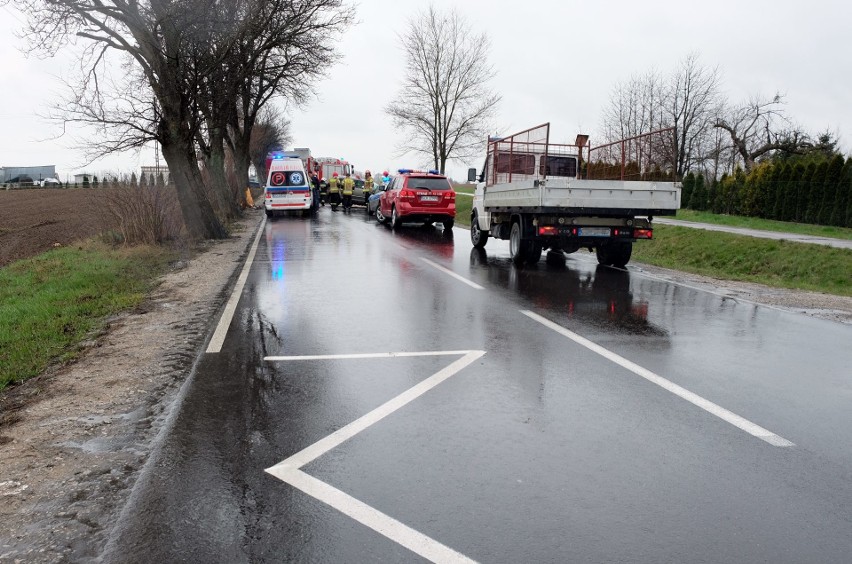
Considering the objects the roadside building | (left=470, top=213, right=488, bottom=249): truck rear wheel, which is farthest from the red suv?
the roadside building

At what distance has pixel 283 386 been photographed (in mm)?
5500

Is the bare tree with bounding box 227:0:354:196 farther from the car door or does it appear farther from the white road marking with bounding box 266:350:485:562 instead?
the white road marking with bounding box 266:350:485:562

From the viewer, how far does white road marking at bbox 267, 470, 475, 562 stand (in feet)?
9.87

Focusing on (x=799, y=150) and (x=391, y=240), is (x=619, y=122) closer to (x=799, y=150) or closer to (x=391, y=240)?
(x=799, y=150)

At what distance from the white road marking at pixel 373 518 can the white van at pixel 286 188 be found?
28009 millimetres

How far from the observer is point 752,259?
17141 mm

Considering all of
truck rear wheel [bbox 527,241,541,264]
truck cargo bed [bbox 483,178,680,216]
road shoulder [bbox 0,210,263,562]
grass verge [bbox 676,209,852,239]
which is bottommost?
road shoulder [bbox 0,210,263,562]

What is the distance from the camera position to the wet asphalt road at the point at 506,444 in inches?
124

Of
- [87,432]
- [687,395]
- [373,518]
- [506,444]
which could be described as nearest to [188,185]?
[87,432]

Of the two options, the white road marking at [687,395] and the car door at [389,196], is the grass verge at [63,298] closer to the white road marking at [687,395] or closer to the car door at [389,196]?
the white road marking at [687,395]

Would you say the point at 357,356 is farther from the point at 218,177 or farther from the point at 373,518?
the point at 218,177

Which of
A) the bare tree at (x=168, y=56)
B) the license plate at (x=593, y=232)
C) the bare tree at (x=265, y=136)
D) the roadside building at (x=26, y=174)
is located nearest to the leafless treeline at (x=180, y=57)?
the bare tree at (x=168, y=56)

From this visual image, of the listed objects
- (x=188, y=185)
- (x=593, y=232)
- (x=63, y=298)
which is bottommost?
(x=63, y=298)

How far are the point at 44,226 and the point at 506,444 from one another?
30.7 m
